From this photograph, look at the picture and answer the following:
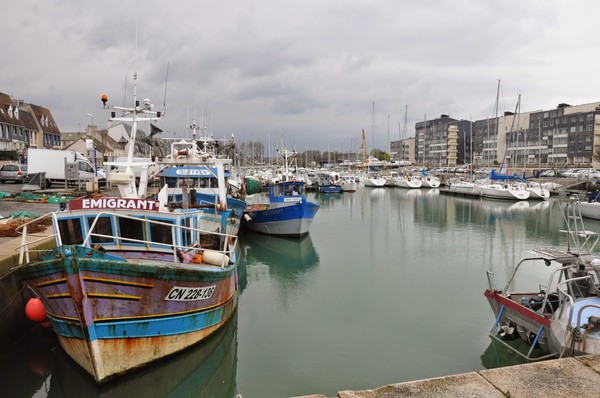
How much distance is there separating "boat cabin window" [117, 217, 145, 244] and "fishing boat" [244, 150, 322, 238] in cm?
1485

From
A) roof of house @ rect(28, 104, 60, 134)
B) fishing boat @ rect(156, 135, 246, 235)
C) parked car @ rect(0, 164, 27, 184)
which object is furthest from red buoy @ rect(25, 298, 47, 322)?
roof of house @ rect(28, 104, 60, 134)

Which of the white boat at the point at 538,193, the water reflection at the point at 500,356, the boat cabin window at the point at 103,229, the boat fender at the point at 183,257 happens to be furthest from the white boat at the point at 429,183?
the boat cabin window at the point at 103,229

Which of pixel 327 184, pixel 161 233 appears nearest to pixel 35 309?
pixel 161 233

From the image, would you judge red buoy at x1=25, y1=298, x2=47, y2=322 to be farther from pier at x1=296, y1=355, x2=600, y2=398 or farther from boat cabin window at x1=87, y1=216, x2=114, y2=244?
pier at x1=296, y1=355, x2=600, y2=398

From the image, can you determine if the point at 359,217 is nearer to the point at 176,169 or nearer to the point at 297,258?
the point at 297,258

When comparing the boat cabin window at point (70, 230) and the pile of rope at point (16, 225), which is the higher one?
the boat cabin window at point (70, 230)

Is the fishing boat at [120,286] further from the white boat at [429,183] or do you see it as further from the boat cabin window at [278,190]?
the white boat at [429,183]

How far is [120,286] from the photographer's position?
7.73 metres

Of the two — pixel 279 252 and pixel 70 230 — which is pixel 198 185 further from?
pixel 70 230

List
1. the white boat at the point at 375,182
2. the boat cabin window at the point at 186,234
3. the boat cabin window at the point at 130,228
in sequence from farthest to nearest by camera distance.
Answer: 1. the white boat at the point at 375,182
2. the boat cabin window at the point at 186,234
3. the boat cabin window at the point at 130,228

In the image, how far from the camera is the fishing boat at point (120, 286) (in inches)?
300

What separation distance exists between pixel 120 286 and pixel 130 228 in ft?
6.65

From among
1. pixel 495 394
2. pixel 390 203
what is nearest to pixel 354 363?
pixel 495 394

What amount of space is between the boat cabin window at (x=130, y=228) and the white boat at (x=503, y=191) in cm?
4836
